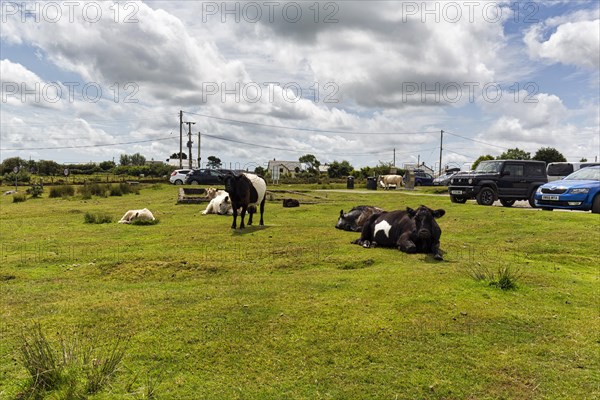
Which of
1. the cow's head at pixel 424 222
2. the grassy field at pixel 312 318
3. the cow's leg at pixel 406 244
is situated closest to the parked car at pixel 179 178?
the grassy field at pixel 312 318

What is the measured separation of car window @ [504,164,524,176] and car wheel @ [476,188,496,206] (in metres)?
1.31

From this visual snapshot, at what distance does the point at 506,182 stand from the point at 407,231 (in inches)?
509

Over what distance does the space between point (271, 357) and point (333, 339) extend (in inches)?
29.2

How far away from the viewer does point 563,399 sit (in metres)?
3.53

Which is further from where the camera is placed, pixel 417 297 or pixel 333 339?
pixel 417 297

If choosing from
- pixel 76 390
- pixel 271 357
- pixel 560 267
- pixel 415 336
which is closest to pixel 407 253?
pixel 560 267

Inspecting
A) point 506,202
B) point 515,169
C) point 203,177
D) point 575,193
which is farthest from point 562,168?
point 203,177

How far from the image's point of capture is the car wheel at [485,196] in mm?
19781

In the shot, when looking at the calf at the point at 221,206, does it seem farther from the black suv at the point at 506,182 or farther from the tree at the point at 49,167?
the tree at the point at 49,167

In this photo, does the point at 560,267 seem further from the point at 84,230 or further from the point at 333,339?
the point at 84,230

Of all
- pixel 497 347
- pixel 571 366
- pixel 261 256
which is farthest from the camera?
pixel 261 256

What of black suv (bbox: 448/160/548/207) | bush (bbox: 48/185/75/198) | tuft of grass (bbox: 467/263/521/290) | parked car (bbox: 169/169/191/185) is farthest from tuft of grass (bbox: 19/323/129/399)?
parked car (bbox: 169/169/191/185)

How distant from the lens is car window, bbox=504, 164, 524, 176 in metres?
20.0

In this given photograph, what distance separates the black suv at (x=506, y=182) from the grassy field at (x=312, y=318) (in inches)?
406
